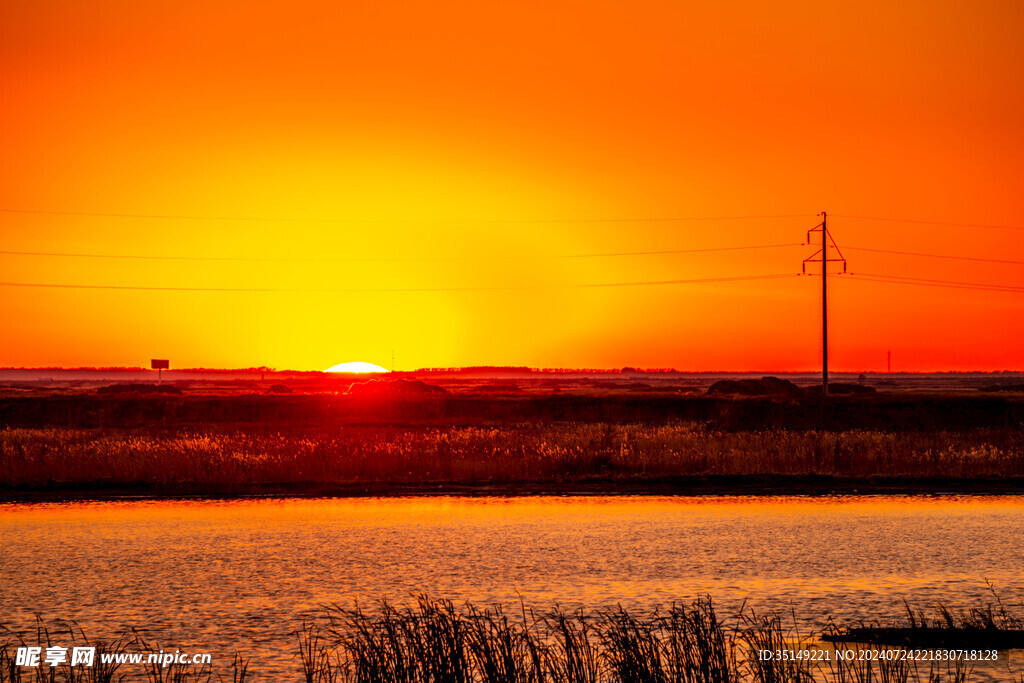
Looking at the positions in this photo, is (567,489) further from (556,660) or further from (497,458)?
(556,660)

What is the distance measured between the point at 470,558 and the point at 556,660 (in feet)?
23.8

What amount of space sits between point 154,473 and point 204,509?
657 cm

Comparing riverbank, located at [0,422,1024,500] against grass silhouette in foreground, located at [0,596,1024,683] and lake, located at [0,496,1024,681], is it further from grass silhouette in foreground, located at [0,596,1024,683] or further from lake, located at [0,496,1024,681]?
grass silhouette in foreground, located at [0,596,1024,683]

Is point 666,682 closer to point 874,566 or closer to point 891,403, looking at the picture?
point 874,566

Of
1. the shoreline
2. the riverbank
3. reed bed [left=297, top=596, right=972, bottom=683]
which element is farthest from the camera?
the riverbank

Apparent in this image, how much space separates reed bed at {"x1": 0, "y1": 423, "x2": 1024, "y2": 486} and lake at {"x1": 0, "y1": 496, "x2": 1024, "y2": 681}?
4943 mm

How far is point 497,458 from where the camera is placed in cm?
3309

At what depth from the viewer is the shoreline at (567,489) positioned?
89.9 ft

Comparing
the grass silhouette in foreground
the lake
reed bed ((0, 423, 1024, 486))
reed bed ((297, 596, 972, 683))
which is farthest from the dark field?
reed bed ((297, 596, 972, 683))

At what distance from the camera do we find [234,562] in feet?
56.5

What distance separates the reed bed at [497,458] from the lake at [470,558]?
16.2 feet

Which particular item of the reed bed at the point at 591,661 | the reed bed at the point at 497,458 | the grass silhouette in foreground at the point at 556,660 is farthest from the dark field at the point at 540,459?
the reed bed at the point at 591,661

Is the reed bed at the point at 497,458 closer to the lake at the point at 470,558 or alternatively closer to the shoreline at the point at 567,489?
the shoreline at the point at 567,489

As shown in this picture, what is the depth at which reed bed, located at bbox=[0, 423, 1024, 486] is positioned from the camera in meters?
30.8
